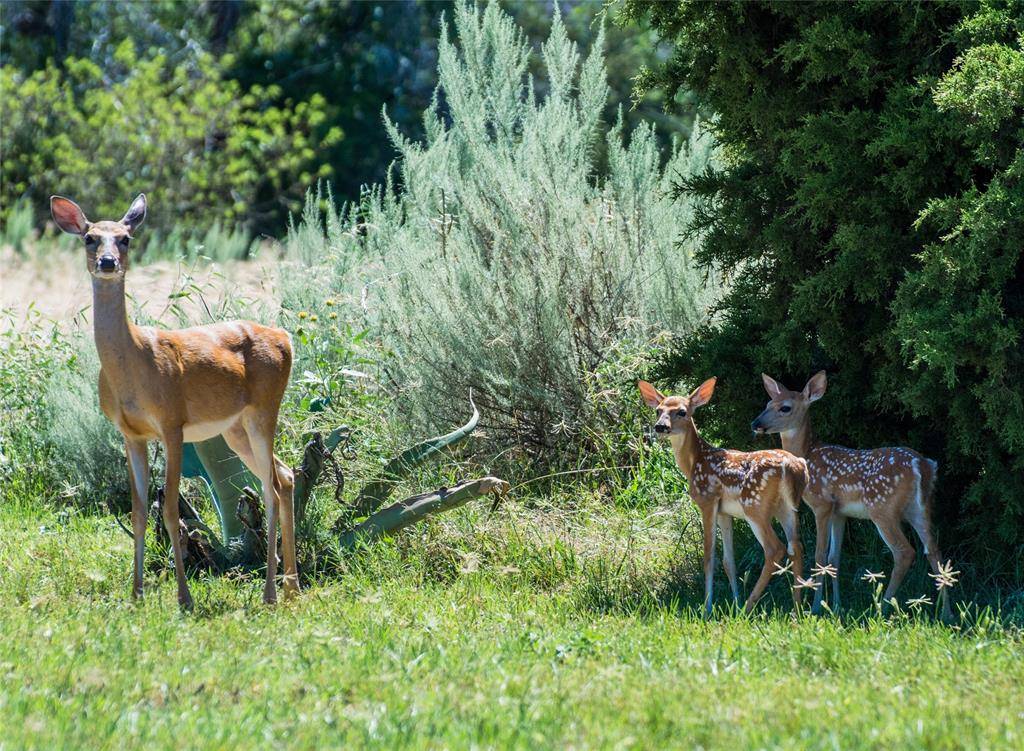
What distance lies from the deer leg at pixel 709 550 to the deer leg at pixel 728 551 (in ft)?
0.37

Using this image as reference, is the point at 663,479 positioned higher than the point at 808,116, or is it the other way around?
the point at 808,116

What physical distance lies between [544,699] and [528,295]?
4.58 meters

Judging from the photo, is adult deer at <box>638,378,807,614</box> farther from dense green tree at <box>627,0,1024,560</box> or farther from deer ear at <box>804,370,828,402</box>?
dense green tree at <box>627,0,1024,560</box>

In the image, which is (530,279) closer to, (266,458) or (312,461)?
(312,461)

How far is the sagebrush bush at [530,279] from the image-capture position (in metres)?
9.10

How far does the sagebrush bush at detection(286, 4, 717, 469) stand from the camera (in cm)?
910

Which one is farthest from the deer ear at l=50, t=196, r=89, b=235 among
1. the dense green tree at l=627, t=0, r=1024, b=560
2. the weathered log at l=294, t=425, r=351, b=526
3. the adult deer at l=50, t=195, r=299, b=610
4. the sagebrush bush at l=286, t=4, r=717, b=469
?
the dense green tree at l=627, t=0, r=1024, b=560

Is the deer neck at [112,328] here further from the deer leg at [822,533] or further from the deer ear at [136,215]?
the deer leg at [822,533]

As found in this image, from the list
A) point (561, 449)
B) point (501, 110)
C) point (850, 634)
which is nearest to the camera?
point (850, 634)

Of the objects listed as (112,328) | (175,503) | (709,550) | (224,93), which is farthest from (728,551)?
(224,93)

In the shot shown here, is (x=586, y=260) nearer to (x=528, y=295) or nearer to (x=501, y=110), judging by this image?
(x=528, y=295)

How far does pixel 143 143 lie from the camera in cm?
2192

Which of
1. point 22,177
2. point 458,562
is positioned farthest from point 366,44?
point 458,562

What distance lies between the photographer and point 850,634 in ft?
19.0
